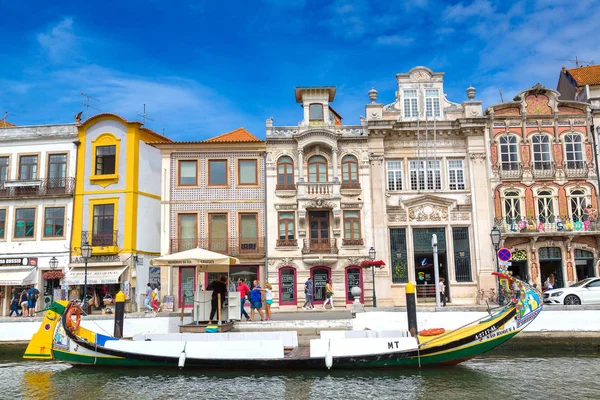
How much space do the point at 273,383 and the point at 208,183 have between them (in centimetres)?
1839

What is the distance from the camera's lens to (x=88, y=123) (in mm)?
31781

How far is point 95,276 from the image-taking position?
29.5 metres

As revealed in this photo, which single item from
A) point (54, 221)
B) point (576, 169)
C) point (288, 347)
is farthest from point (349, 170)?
point (54, 221)

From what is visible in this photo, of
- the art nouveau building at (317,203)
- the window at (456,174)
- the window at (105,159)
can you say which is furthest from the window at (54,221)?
the window at (456,174)

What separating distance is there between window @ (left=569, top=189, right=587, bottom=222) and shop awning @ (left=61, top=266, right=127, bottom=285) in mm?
24985

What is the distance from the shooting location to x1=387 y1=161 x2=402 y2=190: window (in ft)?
104

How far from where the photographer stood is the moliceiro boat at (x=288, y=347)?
15750mm

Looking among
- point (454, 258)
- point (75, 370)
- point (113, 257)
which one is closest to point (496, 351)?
point (454, 258)

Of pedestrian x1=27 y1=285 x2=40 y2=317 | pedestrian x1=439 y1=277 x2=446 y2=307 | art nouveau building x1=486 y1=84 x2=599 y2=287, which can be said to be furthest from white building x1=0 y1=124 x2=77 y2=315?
art nouveau building x1=486 y1=84 x2=599 y2=287

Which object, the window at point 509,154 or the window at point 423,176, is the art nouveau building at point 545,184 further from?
the window at point 423,176

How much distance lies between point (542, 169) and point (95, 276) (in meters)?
25.4

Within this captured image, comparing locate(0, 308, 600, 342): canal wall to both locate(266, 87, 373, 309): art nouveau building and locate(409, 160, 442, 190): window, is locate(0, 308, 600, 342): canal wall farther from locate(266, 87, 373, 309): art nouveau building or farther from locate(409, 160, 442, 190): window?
locate(409, 160, 442, 190): window

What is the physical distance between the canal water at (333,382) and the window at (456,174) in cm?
1470

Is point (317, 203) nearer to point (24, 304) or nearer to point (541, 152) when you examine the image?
point (541, 152)
